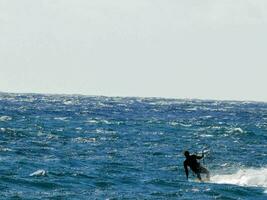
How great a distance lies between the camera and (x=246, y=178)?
95.3 feet

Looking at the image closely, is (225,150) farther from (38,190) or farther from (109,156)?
(38,190)

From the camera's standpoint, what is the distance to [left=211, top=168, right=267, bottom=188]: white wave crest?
27922 millimetres

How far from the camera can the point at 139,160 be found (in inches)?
1364

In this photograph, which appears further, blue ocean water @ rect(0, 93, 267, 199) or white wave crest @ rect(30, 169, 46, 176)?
white wave crest @ rect(30, 169, 46, 176)

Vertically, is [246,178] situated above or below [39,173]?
below

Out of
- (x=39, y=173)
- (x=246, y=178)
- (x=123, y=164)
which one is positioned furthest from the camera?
(x=123, y=164)

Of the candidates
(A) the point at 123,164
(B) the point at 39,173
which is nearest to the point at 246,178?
(A) the point at 123,164

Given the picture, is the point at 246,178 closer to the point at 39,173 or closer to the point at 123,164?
the point at 123,164

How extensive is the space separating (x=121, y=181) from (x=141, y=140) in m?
20.2

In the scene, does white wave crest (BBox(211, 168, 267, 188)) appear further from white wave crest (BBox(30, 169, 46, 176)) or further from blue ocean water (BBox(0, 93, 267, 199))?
white wave crest (BBox(30, 169, 46, 176))

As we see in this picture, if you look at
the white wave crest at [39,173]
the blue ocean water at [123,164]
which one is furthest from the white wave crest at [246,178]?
the white wave crest at [39,173]

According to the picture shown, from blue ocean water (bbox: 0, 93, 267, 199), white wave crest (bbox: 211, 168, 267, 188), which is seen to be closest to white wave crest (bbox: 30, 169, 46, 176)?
blue ocean water (bbox: 0, 93, 267, 199)

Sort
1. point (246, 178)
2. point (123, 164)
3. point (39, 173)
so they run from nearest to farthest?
point (39, 173) < point (246, 178) < point (123, 164)

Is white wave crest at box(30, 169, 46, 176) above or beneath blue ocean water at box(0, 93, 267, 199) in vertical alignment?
above
